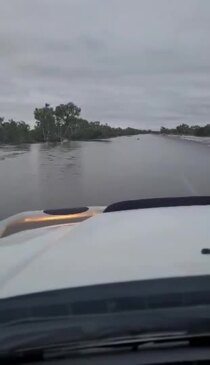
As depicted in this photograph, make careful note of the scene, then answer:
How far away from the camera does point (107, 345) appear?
1.87 m

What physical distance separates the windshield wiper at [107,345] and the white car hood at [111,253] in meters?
0.18

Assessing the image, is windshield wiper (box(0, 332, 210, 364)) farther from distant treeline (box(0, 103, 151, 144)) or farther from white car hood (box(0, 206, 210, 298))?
distant treeline (box(0, 103, 151, 144))

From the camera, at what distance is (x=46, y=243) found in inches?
112

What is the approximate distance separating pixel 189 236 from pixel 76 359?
0.80 meters

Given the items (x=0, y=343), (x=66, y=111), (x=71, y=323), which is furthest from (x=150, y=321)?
(x=66, y=111)

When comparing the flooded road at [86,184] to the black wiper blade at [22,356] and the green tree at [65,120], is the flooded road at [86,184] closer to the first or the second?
the black wiper blade at [22,356]

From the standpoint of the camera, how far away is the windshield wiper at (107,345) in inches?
72.7

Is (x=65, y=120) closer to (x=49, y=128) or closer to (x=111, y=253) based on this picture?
(x=49, y=128)

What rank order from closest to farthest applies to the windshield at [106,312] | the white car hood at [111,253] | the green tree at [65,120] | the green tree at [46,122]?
the windshield at [106,312]
the white car hood at [111,253]
the green tree at [65,120]
the green tree at [46,122]

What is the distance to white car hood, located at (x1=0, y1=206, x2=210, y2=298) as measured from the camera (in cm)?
199

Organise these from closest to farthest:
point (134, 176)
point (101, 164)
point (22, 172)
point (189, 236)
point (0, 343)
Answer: point (0, 343), point (189, 236), point (134, 176), point (22, 172), point (101, 164)

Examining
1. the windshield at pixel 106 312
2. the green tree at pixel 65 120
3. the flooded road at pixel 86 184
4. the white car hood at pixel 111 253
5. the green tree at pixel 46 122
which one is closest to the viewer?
the windshield at pixel 106 312

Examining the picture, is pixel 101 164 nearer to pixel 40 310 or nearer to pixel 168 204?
pixel 168 204

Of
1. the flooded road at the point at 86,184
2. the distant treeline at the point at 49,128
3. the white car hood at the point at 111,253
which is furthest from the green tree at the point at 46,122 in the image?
the white car hood at the point at 111,253
